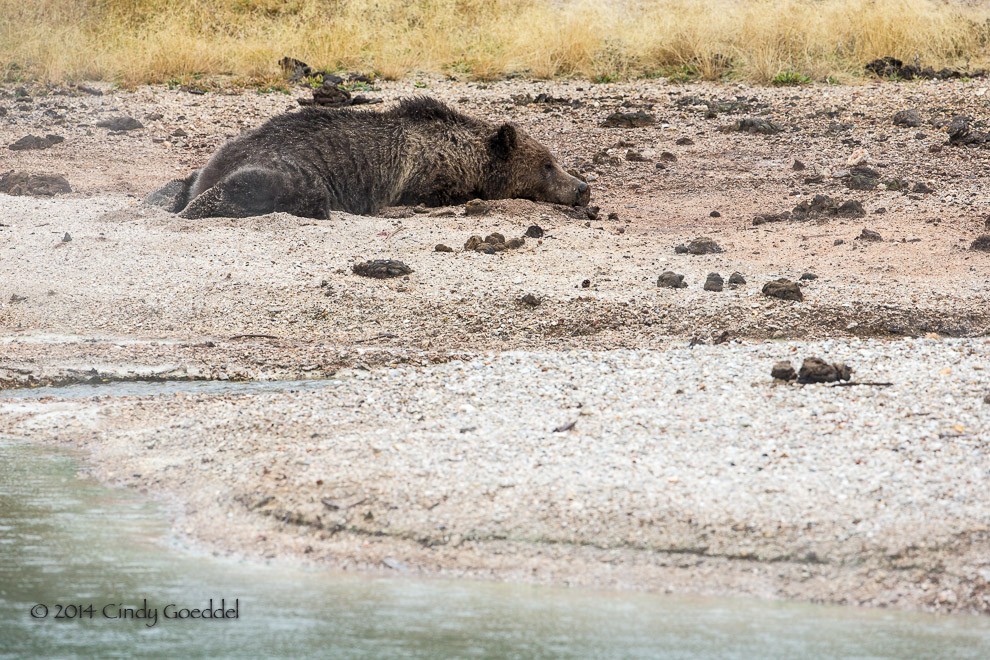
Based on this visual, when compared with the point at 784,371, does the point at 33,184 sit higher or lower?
lower

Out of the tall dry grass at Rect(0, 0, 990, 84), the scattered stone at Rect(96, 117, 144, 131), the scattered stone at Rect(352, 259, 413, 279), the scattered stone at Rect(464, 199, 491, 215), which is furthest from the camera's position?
the tall dry grass at Rect(0, 0, 990, 84)

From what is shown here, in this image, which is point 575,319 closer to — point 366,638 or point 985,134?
point 366,638

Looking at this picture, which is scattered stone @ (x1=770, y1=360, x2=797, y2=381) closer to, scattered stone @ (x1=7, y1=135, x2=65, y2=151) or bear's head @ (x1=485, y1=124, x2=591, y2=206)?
bear's head @ (x1=485, y1=124, x2=591, y2=206)

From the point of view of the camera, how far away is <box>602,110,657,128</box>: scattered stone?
51.1ft

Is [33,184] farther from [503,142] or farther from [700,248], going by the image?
[700,248]

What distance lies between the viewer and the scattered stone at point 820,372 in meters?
6.54

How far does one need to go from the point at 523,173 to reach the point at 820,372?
678cm

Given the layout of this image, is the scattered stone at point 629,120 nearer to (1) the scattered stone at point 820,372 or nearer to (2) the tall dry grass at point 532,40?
(2) the tall dry grass at point 532,40

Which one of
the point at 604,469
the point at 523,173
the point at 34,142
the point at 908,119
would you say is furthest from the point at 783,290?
the point at 34,142

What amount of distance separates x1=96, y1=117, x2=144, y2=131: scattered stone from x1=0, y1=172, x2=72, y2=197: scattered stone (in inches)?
101

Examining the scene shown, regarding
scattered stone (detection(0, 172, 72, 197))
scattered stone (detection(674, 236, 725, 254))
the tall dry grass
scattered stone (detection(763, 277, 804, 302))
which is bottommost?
scattered stone (detection(0, 172, 72, 197))

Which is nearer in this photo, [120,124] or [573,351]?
[573,351]

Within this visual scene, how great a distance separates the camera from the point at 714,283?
924 centimetres

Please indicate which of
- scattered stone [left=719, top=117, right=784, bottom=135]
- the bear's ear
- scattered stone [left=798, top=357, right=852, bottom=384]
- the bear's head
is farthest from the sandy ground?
the bear's ear
